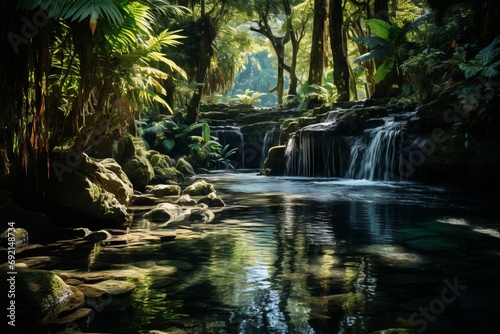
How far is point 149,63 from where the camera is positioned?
760 centimetres

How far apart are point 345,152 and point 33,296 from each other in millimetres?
13197

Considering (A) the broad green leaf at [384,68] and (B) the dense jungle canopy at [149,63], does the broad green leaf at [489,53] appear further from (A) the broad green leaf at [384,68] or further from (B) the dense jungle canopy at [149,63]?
(A) the broad green leaf at [384,68]

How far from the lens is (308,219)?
7.04 metres

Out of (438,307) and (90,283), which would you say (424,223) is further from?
(90,283)

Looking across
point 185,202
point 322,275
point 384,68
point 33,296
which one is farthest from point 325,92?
point 33,296

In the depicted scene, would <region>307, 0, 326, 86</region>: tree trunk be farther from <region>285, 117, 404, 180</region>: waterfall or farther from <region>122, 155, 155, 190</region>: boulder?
<region>122, 155, 155, 190</region>: boulder

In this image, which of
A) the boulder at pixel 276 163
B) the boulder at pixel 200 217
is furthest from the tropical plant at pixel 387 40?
the boulder at pixel 200 217

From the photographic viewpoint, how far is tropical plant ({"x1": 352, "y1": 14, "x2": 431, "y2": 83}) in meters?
17.6

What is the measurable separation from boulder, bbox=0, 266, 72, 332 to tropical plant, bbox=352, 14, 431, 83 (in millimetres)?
16470

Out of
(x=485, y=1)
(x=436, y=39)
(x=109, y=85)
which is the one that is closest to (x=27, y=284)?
(x=109, y=85)

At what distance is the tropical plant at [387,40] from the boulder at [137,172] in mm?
10318

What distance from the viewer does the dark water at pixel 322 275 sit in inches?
117

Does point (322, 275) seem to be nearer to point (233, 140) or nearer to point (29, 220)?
point (29, 220)

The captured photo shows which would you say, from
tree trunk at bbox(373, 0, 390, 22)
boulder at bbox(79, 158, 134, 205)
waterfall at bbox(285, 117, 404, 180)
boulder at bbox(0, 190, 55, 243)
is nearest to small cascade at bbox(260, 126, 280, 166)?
waterfall at bbox(285, 117, 404, 180)
